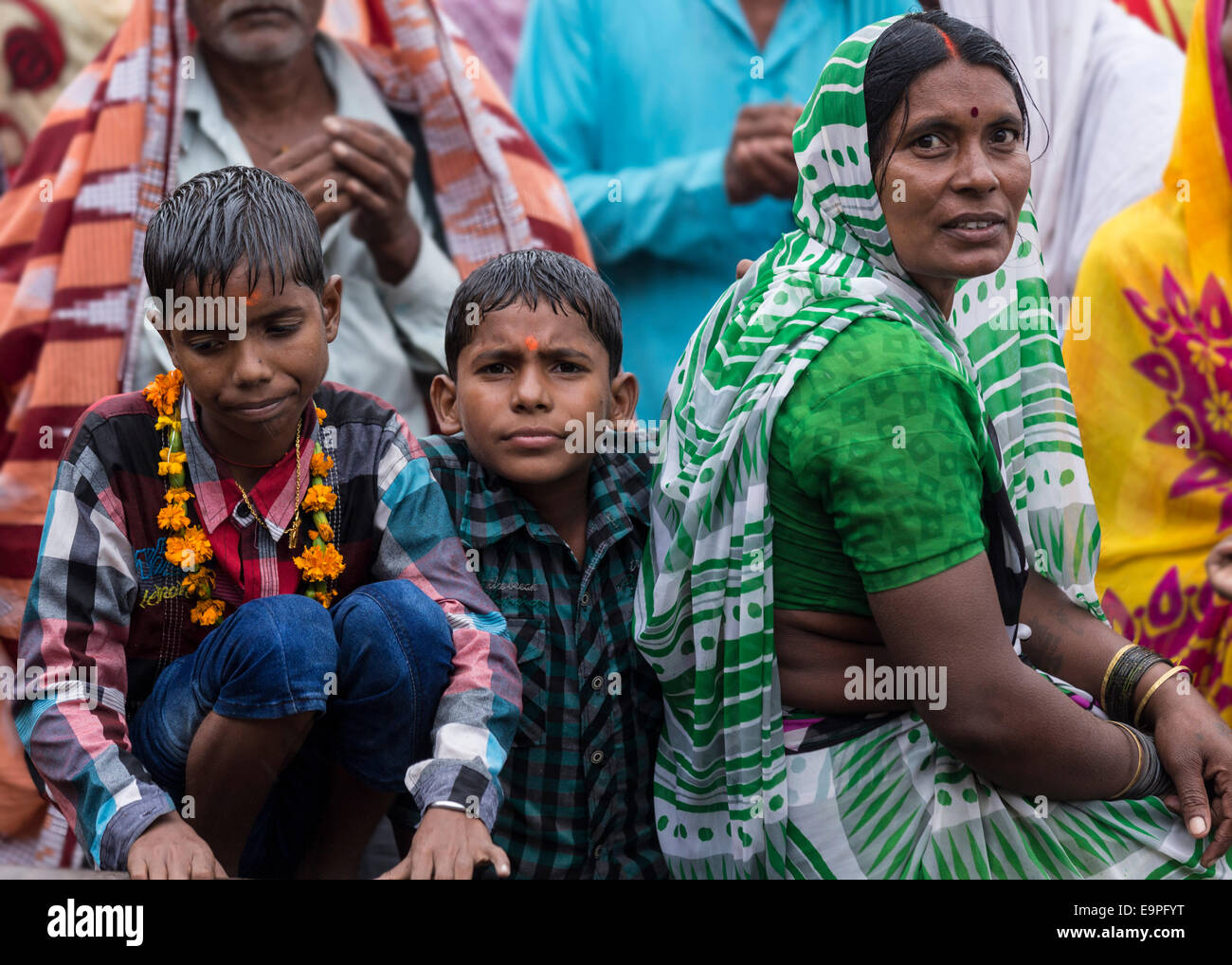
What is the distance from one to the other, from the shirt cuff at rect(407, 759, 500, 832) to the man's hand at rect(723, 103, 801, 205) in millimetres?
1748

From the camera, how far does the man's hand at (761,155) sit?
3.11 metres

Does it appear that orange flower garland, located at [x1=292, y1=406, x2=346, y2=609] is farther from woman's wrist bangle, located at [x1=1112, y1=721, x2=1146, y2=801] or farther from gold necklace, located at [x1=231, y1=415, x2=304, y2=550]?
woman's wrist bangle, located at [x1=1112, y1=721, x2=1146, y2=801]

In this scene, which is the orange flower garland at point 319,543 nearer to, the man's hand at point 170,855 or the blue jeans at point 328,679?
the blue jeans at point 328,679

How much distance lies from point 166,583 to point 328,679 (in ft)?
0.96

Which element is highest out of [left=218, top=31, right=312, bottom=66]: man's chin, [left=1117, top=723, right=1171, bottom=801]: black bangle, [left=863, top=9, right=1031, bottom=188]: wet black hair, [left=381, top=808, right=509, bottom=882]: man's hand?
[left=218, top=31, right=312, bottom=66]: man's chin

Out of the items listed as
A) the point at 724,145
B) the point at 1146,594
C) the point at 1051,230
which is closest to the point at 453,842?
the point at 1146,594

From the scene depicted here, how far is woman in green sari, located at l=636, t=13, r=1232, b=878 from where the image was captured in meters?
1.81

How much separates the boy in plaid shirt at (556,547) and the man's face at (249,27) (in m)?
1.09

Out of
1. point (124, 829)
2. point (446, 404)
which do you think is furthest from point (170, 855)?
point (446, 404)

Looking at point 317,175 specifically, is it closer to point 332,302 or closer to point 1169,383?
point 332,302

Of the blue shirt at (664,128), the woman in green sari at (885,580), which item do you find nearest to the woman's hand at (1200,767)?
the woman in green sari at (885,580)

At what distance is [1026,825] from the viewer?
1.92 meters

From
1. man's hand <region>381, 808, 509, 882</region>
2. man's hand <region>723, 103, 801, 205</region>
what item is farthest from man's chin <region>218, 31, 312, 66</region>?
man's hand <region>381, 808, 509, 882</region>

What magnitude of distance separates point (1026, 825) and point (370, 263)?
1.84 m
